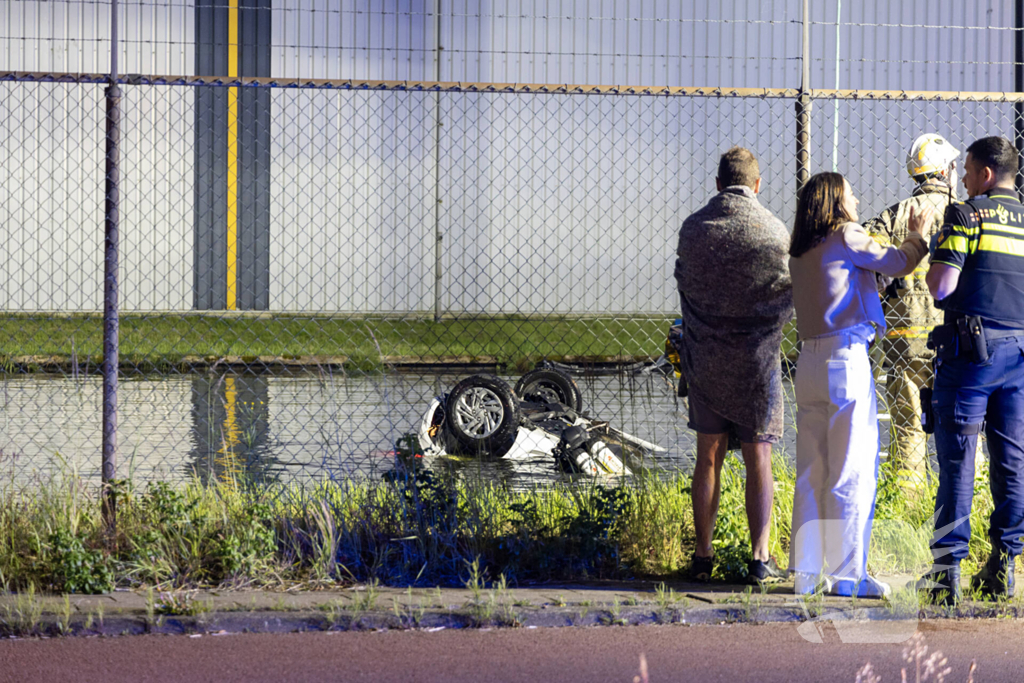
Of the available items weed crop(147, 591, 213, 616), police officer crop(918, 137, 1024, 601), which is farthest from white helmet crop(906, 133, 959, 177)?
weed crop(147, 591, 213, 616)

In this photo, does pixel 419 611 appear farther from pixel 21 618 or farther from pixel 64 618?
pixel 21 618

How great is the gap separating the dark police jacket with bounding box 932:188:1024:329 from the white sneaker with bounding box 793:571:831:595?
133cm

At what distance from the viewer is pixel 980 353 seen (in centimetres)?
439

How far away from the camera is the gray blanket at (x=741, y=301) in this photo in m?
4.75

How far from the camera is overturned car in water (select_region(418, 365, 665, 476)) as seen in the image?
28.3 ft

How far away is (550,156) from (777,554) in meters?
3.64

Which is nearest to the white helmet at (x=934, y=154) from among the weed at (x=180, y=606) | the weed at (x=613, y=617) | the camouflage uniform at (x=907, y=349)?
the camouflage uniform at (x=907, y=349)

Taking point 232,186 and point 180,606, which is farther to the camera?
point 232,186

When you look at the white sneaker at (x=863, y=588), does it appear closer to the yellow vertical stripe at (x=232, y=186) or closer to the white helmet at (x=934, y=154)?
the white helmet at (x=934, y=154)

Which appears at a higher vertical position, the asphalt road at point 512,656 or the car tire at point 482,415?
the car tire at point 482,415

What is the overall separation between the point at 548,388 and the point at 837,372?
5849mm

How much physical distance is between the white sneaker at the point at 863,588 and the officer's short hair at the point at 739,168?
185cm

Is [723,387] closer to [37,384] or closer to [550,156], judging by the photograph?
[550,156]

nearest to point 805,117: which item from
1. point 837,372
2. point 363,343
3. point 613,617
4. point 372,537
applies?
point 837,372
